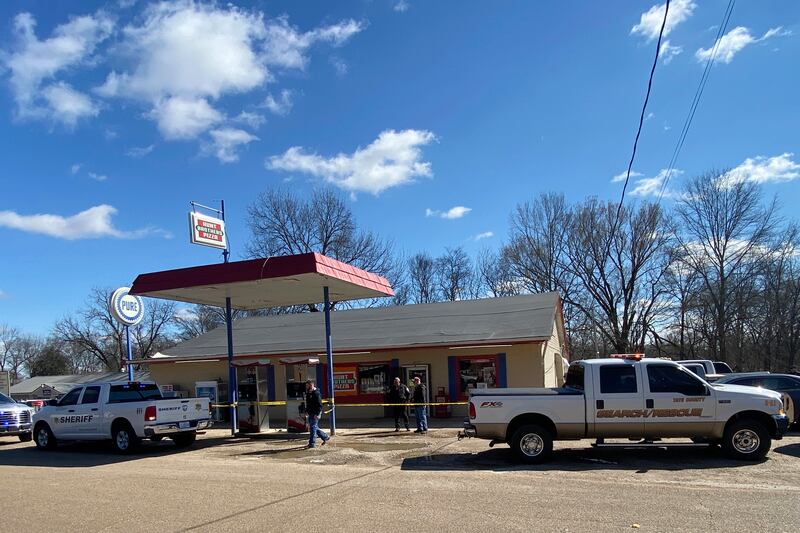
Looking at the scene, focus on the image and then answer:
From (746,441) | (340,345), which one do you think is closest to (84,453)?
(340,345)

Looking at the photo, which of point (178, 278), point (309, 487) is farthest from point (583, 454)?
point (178, 278)

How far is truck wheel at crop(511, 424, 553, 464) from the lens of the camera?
11047mm

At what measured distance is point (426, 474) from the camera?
10.2 m

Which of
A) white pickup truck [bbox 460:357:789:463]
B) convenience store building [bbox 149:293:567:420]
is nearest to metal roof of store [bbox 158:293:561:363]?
convenience store building [bbox 149:293:567:420]

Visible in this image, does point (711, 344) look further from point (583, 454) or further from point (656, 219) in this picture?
point (583, 454)

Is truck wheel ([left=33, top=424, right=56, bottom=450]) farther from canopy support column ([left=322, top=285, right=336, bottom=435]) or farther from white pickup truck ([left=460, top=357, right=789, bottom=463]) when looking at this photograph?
white pickup truck ([left=460, top=357, right=789, bottom=463])

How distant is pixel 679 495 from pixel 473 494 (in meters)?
2.76

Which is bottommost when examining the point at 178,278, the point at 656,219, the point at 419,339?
the point at 419,339

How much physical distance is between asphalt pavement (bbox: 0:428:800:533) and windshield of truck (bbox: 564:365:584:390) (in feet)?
4.49

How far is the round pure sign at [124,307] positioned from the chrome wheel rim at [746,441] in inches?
760

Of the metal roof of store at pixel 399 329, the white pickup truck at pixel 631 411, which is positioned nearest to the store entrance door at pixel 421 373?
the metal roof of store at pixel 399 329

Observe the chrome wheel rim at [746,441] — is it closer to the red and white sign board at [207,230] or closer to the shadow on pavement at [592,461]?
the shadow on pavement at [592,461]

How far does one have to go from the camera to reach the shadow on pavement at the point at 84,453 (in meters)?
13.6

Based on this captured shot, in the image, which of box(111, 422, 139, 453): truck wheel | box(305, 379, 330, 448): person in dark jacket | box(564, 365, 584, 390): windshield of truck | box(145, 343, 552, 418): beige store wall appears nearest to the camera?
box(564, 365, 584, 390): windshield of truck
